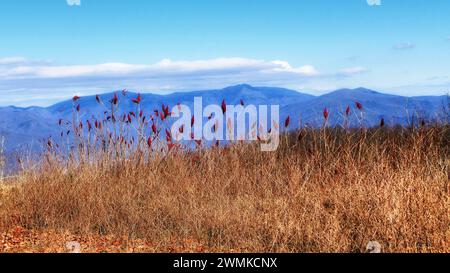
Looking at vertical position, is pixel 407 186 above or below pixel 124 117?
below

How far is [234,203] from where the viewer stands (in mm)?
6473

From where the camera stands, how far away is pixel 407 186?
19.4ft

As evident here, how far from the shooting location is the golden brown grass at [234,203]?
17.1ft

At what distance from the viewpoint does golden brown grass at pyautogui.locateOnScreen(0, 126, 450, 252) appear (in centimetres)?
521

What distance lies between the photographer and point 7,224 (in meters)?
6.64

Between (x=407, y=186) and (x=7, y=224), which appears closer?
(x=407, y=186)

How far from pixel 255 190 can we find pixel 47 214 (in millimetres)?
2574

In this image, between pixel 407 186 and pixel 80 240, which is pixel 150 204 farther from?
pixel 407 186
